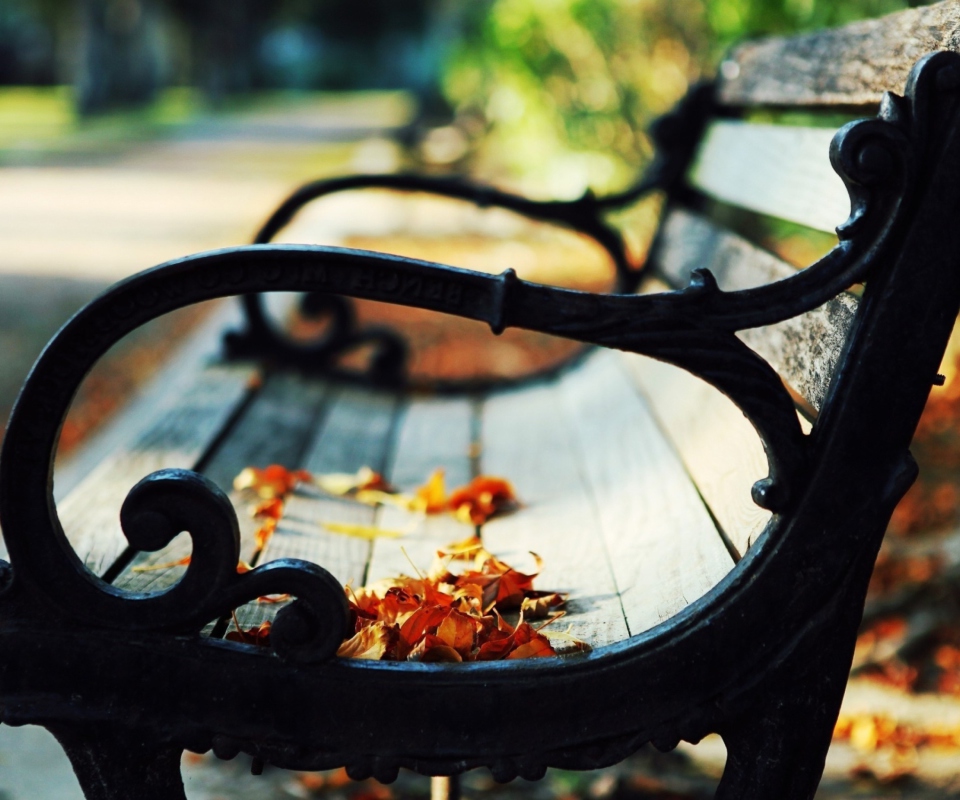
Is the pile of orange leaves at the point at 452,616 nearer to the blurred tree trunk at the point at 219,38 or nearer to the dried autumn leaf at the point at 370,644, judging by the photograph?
the dried autumn leaf at the point at 370,644

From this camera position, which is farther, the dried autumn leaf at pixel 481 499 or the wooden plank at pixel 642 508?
the dried autumn leaf at pixel 481 499

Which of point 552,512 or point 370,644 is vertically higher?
point 552,512

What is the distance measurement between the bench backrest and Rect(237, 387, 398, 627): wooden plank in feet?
1.75

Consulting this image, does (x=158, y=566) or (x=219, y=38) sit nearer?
(x=158, y=566)

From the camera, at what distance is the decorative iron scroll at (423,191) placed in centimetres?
260

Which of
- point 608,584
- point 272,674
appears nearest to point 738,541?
point 608,584

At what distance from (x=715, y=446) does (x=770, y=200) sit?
18.6 inches

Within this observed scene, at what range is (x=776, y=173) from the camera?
1.92 m

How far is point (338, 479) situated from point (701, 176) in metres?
1.14

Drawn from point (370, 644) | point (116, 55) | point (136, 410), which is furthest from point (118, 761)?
point (116, 55)

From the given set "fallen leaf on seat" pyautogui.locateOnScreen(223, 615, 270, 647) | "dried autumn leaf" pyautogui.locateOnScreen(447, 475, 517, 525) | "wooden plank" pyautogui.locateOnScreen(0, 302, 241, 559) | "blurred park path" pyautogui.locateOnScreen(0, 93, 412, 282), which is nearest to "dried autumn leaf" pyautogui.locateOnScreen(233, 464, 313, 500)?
"dried autumn leaf" pyautogui.locateOnScreen(447, 475, 517, 525)

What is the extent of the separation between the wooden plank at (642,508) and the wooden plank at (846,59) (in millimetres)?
604

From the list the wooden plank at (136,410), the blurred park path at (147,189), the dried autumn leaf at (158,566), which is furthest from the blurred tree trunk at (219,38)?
the dried autumn leaf at (158,566)

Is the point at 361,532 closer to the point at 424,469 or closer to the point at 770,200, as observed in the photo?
the point at 424,469
